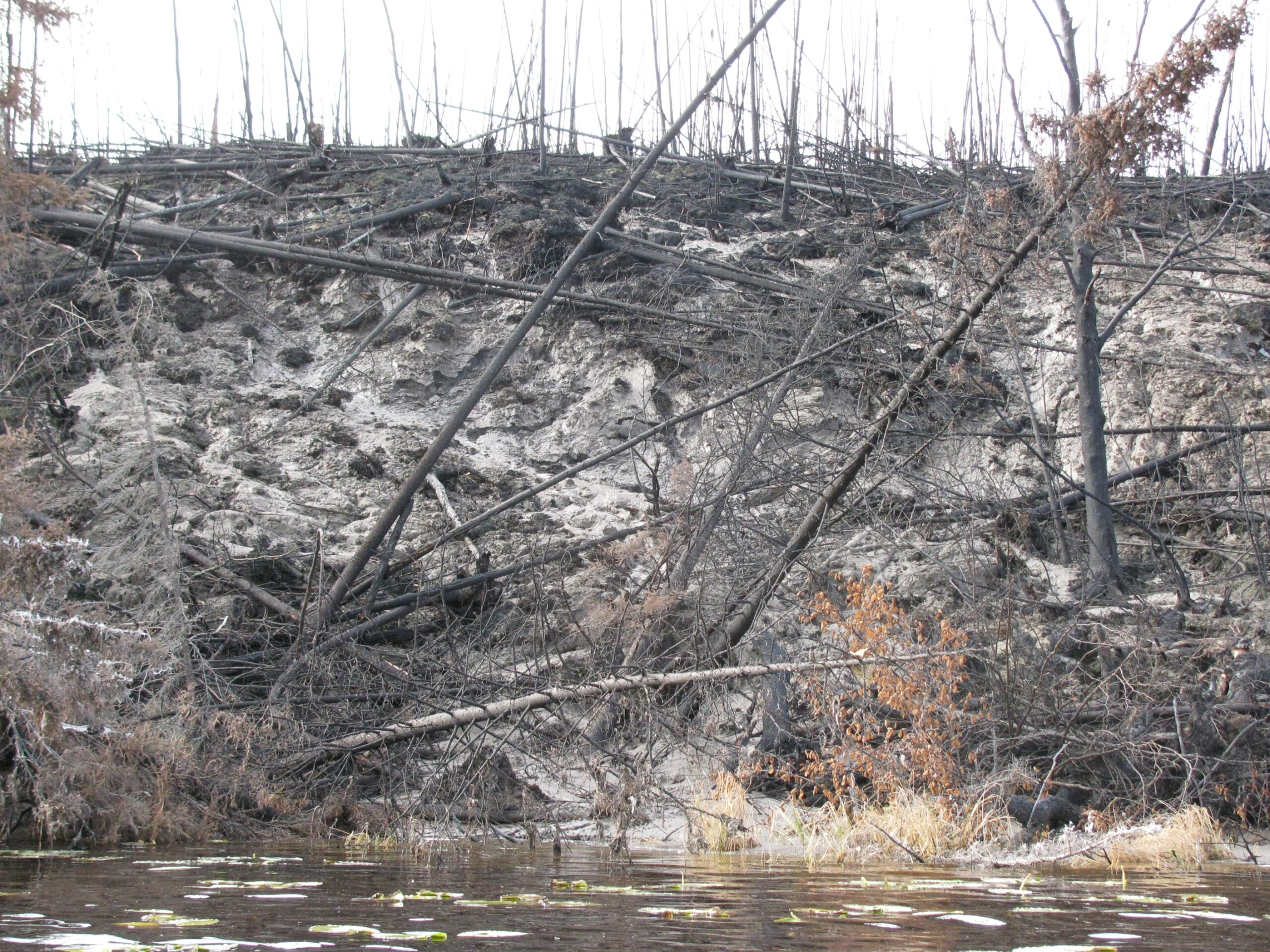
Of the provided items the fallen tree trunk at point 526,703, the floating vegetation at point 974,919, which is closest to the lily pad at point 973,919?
the floating vegetation at point 974,919

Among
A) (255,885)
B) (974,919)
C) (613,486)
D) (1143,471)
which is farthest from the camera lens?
(613,486)

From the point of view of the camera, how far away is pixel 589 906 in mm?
3709

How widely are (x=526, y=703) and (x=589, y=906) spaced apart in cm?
300

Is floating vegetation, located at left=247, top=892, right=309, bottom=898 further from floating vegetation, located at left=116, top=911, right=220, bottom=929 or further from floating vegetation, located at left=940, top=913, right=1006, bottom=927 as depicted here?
floating vegetation, located at left=940, top=913, right=1006, bottom=927

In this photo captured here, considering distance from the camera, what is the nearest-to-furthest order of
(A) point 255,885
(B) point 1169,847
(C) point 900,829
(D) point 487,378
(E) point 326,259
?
(A) point 255,885 → (B) point 1169,847 → (C) point 900,829 → (D) point 487,378 → (E) point 326,259

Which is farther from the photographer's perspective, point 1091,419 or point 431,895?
point 1091,419

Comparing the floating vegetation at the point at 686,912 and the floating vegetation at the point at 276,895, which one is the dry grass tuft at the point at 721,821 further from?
the floating vegetation at the point at 276,895

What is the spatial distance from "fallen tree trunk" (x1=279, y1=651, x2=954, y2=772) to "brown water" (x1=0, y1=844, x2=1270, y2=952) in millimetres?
1148

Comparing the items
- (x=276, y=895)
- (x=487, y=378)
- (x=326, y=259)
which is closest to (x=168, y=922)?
(x=276, y=895)

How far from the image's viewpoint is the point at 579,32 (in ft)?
48.3

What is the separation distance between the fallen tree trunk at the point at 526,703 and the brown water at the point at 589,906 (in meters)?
1.15

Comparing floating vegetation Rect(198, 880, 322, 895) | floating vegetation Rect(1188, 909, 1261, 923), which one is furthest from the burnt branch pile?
floating vegetation Rect(1188, 909, 1261, 923)

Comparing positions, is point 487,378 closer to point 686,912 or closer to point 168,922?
point 686,912

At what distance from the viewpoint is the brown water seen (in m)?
2.96
